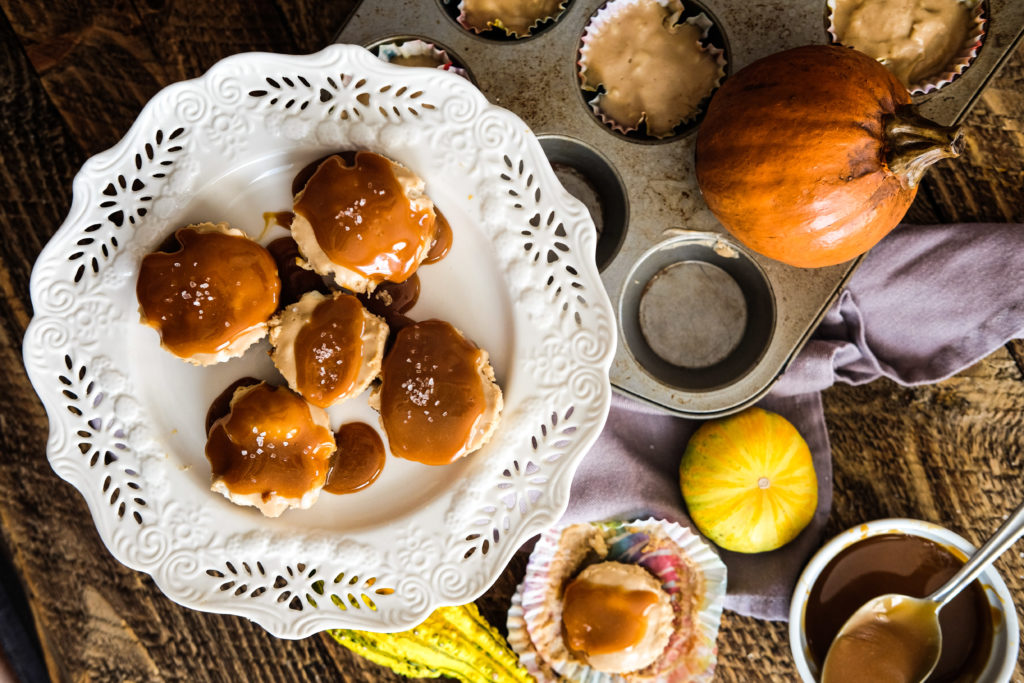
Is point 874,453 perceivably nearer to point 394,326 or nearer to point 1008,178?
point 1008,178

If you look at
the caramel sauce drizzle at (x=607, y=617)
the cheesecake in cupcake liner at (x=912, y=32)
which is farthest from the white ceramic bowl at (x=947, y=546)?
the cheesecake in cupcake liner at (x=912, y=32)

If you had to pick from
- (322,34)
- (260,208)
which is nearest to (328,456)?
(260,208)

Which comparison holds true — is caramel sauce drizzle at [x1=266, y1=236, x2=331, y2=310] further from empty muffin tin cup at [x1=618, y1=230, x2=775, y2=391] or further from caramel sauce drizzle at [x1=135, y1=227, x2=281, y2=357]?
empty muffin tin cup at [x1=618, y1=230, x2=775, y2=391]

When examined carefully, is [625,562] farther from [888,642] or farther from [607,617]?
[888,642]

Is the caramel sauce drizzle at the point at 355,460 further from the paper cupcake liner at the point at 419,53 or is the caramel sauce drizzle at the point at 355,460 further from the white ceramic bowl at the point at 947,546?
the white ceramic bowl at the point at 947,546

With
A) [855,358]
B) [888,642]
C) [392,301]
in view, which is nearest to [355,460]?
[392,301]

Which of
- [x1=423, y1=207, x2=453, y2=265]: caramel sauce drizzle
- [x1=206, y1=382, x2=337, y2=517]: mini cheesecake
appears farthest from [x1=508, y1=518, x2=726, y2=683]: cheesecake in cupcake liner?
[x1=423, y1=207, x2=453, y2=265]: caramel sauce drizzle
